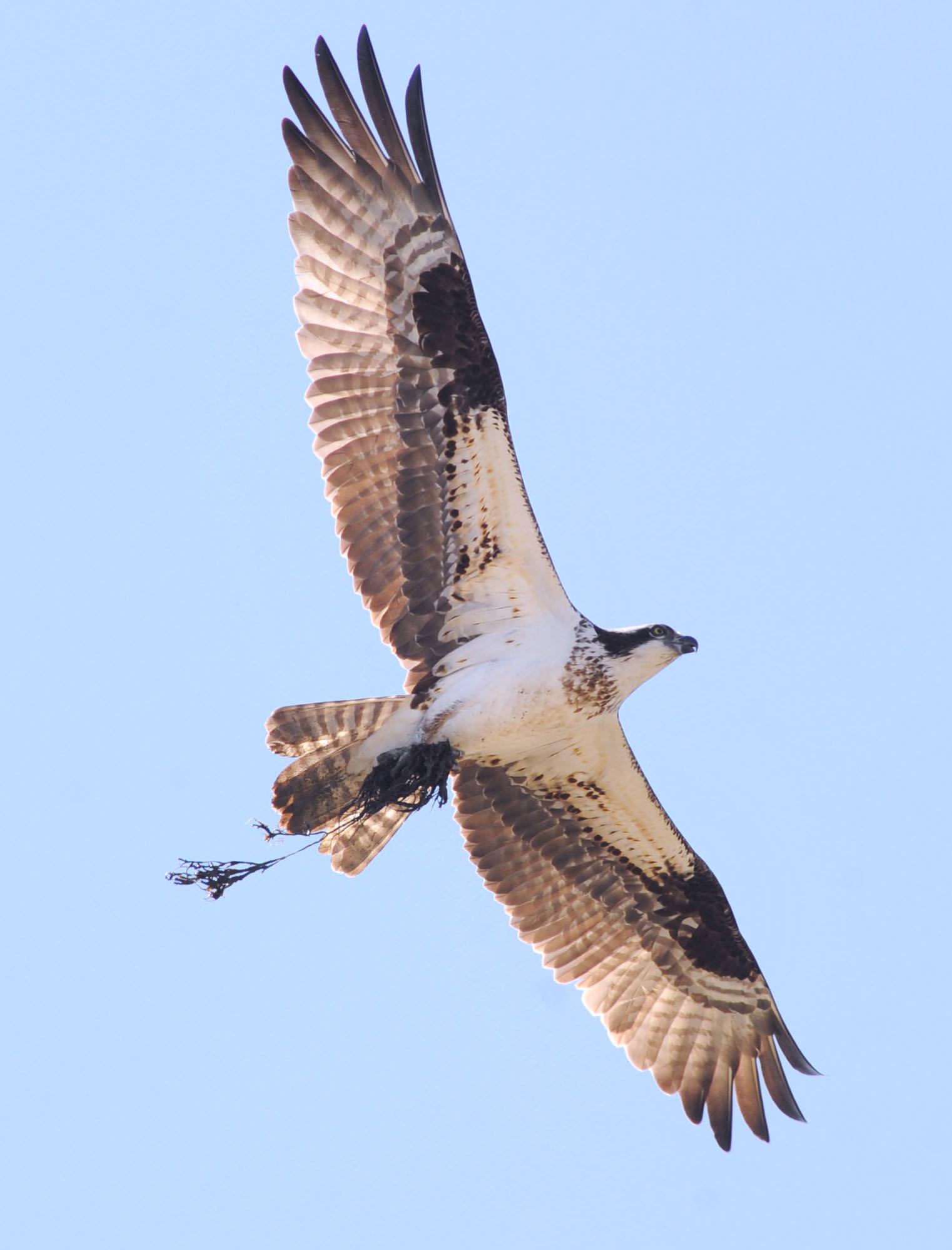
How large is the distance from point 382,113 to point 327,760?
367 cm

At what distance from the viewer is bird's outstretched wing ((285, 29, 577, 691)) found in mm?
10812

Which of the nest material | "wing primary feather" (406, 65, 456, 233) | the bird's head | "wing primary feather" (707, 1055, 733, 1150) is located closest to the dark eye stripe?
the bird's head

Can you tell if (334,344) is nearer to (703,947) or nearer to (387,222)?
(387,222)

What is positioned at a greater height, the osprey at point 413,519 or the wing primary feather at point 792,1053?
the osprey at point 413,519

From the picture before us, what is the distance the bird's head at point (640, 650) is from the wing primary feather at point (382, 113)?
2858 mm

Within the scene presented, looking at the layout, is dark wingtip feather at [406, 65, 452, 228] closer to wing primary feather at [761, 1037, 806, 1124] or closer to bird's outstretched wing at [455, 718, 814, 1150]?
bird's outstretched wing at [455, 718, 814, 1150]

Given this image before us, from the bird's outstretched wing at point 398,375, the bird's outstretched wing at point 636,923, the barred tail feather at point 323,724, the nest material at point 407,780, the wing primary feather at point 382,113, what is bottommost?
the bird's outstretched wing at point 636,923

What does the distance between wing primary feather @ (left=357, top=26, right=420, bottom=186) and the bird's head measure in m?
2.86

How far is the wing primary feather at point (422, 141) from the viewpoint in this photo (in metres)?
10.6

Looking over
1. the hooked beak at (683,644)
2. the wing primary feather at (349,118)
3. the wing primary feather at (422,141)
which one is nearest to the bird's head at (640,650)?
the hooked beak at (683,644)

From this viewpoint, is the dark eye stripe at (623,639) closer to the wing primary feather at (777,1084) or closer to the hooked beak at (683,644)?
the hooked beak at (683,644)

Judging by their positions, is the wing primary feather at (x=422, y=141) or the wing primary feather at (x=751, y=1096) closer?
the wing primary feather at (x=422, y=141)

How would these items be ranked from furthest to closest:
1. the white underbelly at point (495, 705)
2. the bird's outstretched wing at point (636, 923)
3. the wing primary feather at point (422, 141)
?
the bird's outstretched wing at point (636, 923), the white underbelly at point (495, 705), the wing primary feather at point (422, 141)

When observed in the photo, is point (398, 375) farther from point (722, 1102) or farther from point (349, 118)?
point (722, 1102)
